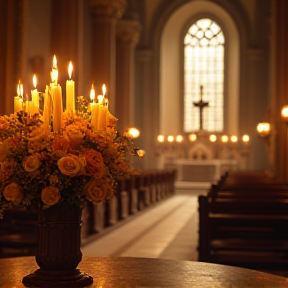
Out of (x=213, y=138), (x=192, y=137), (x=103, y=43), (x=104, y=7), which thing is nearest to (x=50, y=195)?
(x=103, y=43)

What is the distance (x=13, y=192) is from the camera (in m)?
2.60

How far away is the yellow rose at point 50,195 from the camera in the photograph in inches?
101

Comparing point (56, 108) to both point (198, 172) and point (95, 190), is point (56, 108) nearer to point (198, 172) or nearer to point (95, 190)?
point (95, 190)

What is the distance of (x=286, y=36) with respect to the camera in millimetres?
16859

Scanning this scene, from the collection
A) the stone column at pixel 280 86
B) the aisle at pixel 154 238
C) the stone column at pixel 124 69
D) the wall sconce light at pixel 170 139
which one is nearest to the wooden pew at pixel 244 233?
the aisle at pixel 154 238

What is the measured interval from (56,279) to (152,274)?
510 millimetres

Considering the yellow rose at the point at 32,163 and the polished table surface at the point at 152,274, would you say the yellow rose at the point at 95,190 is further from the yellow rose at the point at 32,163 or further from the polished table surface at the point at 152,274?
the polished table surface at the point at 152,274

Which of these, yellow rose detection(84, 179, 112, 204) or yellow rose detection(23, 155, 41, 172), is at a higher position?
yellow rose detection(23, 155, 41, 172)

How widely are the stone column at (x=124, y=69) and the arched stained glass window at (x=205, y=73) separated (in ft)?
24.0

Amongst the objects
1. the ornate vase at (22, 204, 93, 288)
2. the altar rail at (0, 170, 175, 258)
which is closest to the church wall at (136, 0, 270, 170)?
the altar rail at (0, 170, 175, 258)

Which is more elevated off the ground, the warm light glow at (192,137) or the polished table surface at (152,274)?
the warm light glow at (192,137)

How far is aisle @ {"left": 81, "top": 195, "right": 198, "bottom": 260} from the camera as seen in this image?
9.25 m

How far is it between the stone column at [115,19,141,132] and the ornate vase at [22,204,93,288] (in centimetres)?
Result: 2098

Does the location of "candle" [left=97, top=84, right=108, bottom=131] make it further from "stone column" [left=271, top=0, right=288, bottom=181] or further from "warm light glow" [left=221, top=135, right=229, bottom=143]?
"warm light glow" [left=221, top=135, right=229, bottom=143]
